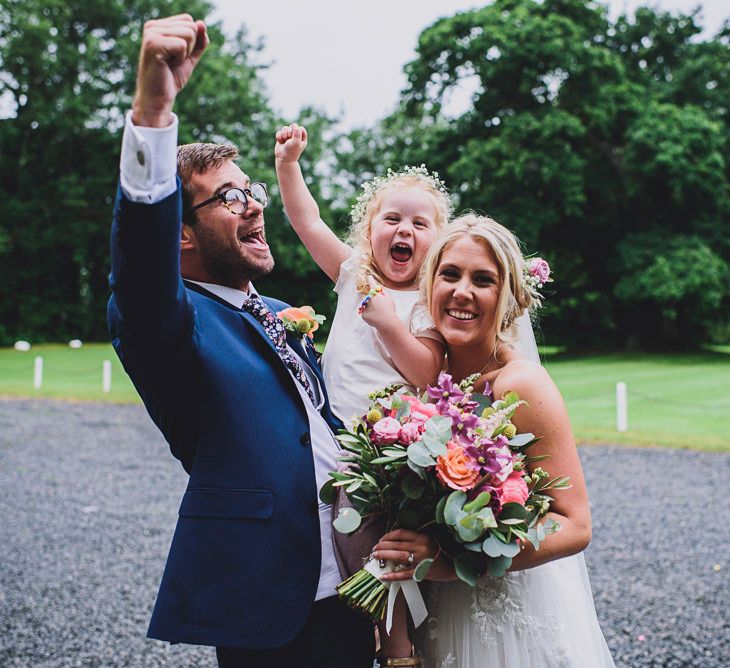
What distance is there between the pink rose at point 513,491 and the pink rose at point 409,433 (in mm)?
282

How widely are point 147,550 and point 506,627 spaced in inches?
228

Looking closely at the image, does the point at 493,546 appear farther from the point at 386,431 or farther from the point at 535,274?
the point at 535,274

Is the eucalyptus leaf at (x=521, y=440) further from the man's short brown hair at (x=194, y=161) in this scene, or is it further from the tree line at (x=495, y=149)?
the tree line at (x=495, y=149)

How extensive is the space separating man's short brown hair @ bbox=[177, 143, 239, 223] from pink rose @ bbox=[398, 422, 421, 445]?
1.02 metres

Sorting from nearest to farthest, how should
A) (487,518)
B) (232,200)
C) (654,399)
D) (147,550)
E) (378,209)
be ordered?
1. (487,518)
2. (232,200)
3. (378,209)
4. (147,550)
5. (654,399)

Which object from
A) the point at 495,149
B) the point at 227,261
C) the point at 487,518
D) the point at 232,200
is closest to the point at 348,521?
the point at 487,518

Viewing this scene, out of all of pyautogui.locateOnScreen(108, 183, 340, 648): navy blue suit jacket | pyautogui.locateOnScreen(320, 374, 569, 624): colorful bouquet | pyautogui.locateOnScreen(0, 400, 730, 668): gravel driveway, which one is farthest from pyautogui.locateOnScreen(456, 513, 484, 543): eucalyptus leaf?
pyautogui.locateOnScreen(0, 400, 730, 668): gravel driveway

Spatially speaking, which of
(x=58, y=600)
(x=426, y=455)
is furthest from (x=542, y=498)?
(x=58, y=600)

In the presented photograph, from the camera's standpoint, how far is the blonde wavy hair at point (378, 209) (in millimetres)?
3176

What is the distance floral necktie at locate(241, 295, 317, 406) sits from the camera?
248cm

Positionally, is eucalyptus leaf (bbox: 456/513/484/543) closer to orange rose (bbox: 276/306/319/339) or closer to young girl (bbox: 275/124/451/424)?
young girl (bbox: 275/124/451/424)

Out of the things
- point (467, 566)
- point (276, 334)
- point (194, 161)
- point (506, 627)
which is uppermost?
point (194, 161)

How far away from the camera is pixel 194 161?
2473 millimetres

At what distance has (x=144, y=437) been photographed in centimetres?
1340
